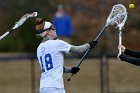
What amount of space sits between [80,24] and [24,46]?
2.12 meters

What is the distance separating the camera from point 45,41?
→ 13422 millimetres

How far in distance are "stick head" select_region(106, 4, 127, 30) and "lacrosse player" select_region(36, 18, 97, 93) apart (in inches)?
46.7

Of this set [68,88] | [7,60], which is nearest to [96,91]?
[68,88]

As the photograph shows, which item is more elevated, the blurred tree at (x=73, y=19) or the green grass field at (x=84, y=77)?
the blurred tree at (x=73, y=19)

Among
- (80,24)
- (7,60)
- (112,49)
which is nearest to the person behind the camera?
(7,60)

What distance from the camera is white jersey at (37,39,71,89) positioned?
1316cm

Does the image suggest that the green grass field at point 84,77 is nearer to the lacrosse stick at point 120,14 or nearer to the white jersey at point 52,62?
the lacrosse stick at point 120,14

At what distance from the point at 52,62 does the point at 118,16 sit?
1911mm

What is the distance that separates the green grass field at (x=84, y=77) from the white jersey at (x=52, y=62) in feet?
23.5

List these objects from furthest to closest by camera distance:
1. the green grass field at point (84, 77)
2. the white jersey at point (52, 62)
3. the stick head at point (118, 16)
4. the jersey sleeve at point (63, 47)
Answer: the green grass field at point (84, 77) → the stick head at point (118, 16) → the jersey sleeve at point (63, 47) → the white jersey at point (52, 62)

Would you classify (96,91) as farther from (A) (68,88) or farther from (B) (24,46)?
(B) (24,46)

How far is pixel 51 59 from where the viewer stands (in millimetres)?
13227

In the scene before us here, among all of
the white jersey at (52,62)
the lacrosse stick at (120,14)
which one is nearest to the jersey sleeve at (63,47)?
the white jersey at (52,62)

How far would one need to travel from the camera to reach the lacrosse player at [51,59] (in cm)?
1316
